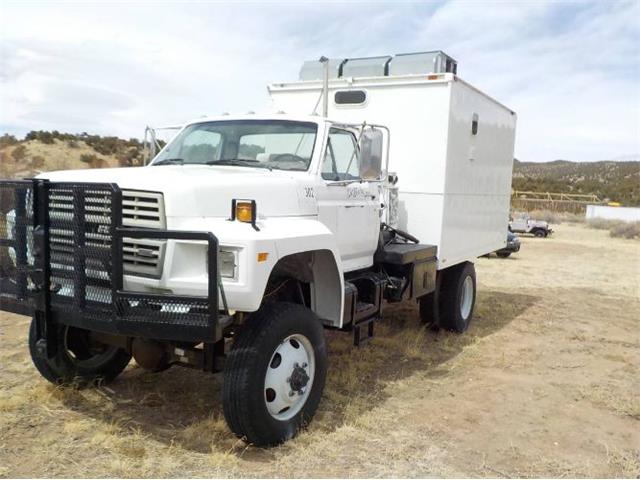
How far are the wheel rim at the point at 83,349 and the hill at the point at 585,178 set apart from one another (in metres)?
58.2

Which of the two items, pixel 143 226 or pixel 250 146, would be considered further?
pixel 250 146

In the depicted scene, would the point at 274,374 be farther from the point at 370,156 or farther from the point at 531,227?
the point at 531,227

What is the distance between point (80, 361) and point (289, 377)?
2.07 metres

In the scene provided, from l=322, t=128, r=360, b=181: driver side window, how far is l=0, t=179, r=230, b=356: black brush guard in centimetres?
198

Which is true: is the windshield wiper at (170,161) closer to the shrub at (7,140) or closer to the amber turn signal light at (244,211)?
the amber turn signal light at (244,211)

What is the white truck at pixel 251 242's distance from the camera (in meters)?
3.71

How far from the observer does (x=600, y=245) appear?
24.7 meters

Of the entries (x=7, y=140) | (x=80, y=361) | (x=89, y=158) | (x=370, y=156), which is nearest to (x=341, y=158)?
(x=370, y=156)

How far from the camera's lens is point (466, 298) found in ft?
27.9

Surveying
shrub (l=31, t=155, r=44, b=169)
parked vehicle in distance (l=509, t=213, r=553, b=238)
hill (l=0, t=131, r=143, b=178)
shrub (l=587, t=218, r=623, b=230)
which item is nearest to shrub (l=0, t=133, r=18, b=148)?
hill (l=0, t=131, r=143, b=178)

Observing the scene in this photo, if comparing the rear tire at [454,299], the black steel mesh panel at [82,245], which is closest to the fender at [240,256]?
the black steel mesh panel at [82,245]

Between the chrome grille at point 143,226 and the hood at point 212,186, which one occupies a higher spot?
the hood at point 212,186

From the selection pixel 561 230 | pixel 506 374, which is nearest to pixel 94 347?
pixel 506 374

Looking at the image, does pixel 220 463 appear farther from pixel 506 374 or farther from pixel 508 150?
pixel 508 150
